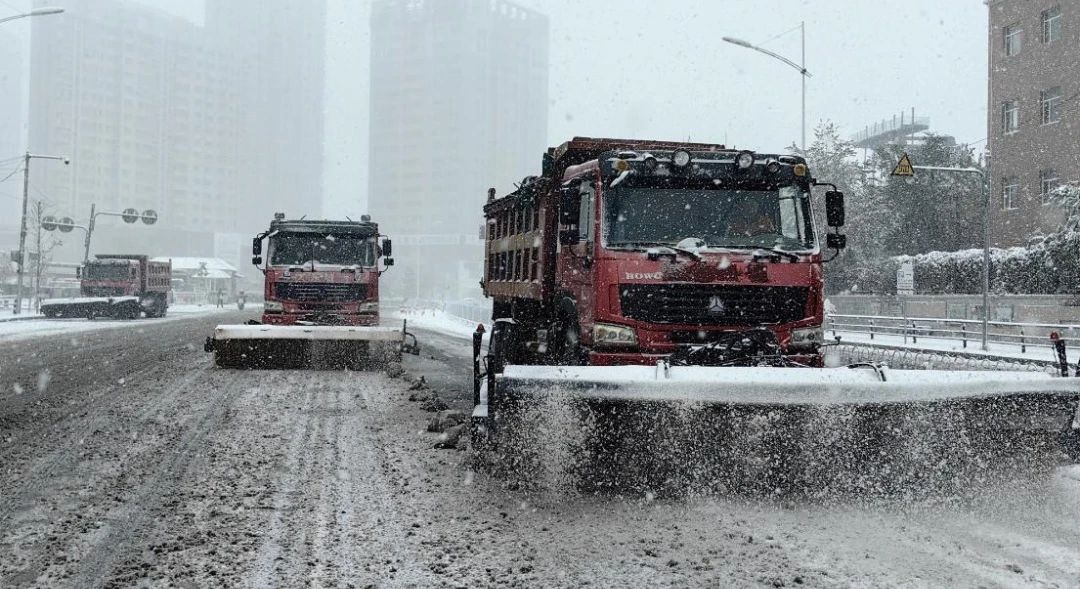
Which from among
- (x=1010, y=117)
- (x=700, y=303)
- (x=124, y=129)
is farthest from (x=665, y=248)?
(x=124, y=129)

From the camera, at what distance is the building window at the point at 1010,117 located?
40.0m

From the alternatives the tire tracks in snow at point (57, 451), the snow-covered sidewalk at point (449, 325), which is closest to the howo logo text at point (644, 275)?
the tire tracks in snow at point (57, 451)

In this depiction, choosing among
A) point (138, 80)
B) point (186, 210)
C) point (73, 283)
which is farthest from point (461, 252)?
point (73, 283)

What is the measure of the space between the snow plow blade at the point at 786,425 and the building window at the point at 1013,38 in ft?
127

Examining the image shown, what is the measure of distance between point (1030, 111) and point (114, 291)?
3941 centimetres

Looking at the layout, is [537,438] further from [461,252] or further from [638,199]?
[461,252]

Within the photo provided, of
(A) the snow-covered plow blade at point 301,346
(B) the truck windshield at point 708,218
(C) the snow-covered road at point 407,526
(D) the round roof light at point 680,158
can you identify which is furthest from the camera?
(A) the snow-covered plow blade at point 301,346

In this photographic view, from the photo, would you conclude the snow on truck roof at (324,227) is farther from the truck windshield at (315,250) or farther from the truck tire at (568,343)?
the truck tire at (568,343)

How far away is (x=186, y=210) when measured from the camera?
18075 cm

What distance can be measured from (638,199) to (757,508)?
3.07 meters

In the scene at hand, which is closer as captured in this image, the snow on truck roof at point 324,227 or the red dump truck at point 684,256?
the red dump truck at point 684,256

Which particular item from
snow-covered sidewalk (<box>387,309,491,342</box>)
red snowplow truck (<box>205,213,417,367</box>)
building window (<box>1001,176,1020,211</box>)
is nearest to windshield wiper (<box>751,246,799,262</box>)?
red snowplow truck (<box>205,213,417,367</box>)

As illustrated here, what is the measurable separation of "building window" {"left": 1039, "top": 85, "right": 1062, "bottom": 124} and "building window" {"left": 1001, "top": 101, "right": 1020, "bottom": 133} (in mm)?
1348

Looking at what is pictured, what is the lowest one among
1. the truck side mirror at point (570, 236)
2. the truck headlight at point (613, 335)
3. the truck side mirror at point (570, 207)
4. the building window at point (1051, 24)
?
the truck headlight at point (613, 335)
